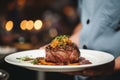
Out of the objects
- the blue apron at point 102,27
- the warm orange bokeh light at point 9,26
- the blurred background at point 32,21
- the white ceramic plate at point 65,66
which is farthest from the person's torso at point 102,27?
the warm orange bokeh light at point 9,26

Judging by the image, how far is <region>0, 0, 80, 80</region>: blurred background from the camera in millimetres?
8818

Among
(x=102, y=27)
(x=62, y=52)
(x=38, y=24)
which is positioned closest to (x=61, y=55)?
(x=62, y=52)

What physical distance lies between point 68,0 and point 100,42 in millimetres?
9239

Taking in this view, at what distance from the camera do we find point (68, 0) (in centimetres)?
1209

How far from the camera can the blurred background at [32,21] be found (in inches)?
347

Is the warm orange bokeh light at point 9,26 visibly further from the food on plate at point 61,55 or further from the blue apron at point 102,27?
the food on plate at point 61,55

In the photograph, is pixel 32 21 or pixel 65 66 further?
pixel 32 21

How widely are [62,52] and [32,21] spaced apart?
25.6ft

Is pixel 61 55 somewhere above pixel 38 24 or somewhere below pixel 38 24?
above

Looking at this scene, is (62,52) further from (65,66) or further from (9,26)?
(9,26)

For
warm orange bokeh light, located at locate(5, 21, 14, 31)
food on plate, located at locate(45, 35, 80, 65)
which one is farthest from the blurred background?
food on plate, located at locate(45, 35, 80, 65)

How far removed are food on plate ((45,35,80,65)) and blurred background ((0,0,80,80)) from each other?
3974 mm

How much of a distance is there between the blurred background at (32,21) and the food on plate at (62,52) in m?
3.97

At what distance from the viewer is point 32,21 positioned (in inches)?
412
